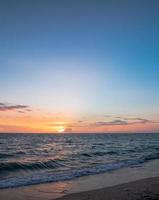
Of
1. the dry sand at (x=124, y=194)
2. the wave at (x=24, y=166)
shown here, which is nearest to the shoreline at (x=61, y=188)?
the dry sand at (x=124, y=194)

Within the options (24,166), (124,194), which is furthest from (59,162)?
(124,194)

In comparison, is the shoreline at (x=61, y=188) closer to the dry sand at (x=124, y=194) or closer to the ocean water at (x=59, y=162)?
the dry sand at (x=124, y=194)

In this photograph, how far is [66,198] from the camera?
1052 centimetres

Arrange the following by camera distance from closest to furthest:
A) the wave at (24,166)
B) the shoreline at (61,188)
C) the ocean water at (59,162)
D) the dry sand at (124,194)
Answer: the dry sand at (124,194) → the shoreline at (61,188) → the ocean water at (59,162) → the wave at (24,166)

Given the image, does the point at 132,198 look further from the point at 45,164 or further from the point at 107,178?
the point at 45,164

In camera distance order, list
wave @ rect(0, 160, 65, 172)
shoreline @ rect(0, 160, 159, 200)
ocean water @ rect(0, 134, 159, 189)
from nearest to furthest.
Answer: shoreline @ rect(0, 160, 159, 200)
ocean water @ rect(0, 134, 159, 189)
wave @ rect(0, 160, 65, 172)

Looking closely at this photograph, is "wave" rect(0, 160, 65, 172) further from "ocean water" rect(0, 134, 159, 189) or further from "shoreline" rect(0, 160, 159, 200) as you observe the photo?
"shoreline" rect(0, 160, 159, 200)

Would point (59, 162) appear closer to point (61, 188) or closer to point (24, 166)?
point (24, 166)

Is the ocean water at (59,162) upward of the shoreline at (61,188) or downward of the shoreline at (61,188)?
upward

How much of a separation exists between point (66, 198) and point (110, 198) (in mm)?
1734

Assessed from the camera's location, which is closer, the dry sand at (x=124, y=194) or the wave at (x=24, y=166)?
the dry sand at (x=124, y=194)

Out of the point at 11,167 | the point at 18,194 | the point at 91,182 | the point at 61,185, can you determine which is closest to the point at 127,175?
the point at 91,182

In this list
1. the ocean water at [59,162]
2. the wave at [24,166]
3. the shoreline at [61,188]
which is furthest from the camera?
the wave at [24,166]

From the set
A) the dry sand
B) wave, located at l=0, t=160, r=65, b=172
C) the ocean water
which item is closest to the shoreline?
the dry sand
